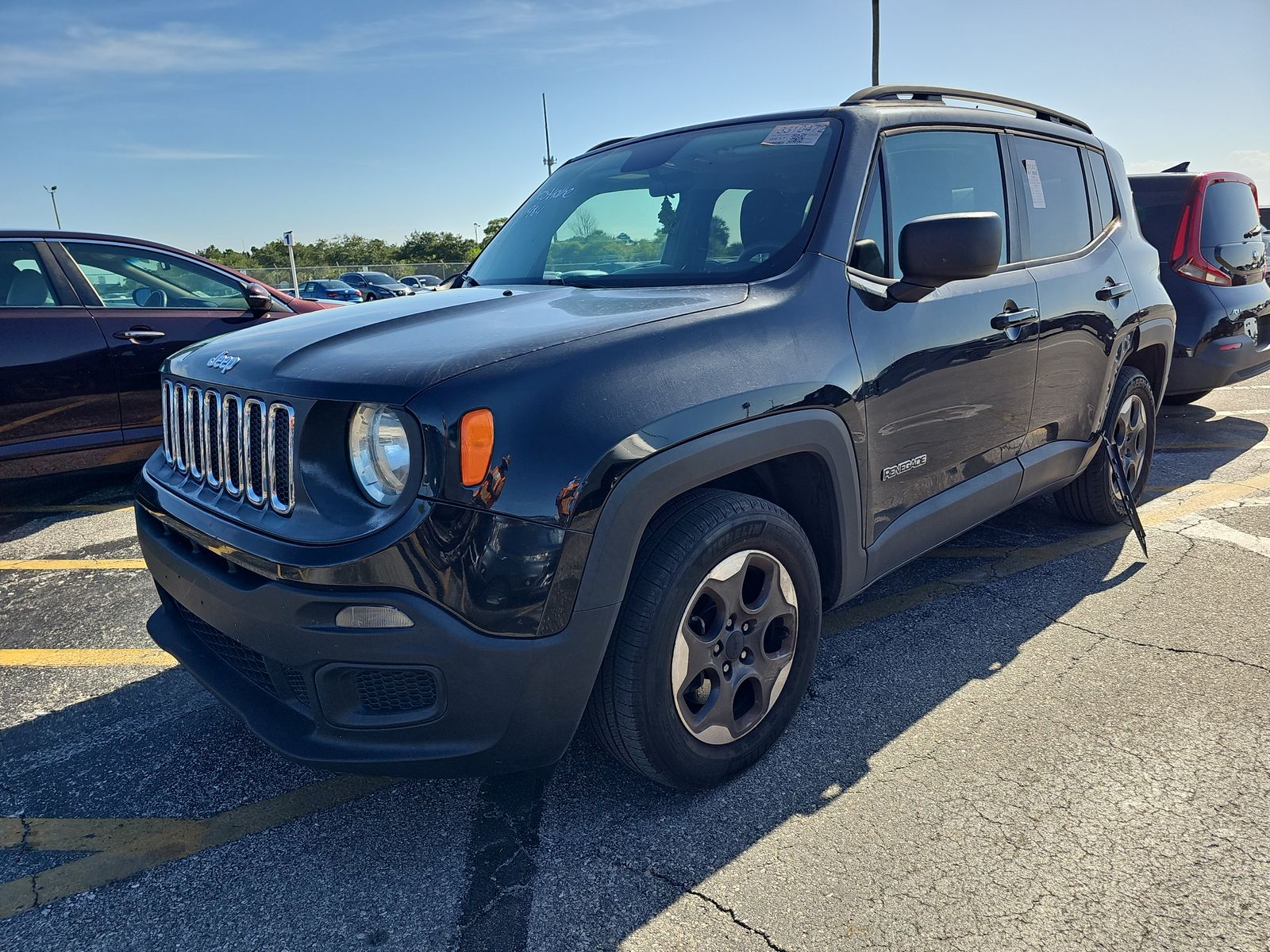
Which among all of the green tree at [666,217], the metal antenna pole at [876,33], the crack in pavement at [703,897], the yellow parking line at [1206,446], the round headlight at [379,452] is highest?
the metal antenna pole at [876,33]

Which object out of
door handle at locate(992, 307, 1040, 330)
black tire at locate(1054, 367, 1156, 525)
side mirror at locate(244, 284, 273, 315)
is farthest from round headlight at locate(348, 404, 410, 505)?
side mirror at locate(244, 284, 273, 315)

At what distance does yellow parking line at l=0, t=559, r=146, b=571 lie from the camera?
14.2 ft

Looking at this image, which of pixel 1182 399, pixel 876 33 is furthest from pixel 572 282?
pixel 876 33

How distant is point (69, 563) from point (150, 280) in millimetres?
2016

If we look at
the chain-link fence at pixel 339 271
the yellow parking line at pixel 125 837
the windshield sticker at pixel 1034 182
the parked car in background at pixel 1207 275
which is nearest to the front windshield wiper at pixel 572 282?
the yellow parking line at pixel 125 837

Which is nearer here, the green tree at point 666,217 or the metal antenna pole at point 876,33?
the green tree at point 666,217

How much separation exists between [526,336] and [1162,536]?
3.69 meters

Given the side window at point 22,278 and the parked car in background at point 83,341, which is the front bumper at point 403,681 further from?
the side window at point 22,278

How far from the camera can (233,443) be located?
222 centimetres

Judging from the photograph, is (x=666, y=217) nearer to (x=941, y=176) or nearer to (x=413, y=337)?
(x=941, y=176)

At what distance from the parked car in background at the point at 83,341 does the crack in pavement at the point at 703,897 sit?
4428 millimetres

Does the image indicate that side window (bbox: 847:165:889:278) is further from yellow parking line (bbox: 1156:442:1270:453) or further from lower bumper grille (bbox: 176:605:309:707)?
yellow parking line (bbox: 1156:442:1270:453)

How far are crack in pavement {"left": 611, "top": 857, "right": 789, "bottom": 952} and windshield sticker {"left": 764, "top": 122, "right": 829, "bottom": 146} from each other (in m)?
2.20

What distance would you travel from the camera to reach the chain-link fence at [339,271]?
127 feet
